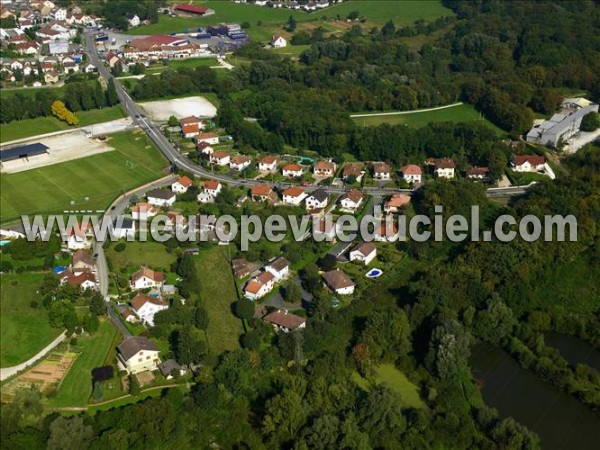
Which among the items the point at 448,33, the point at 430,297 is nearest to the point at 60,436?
the point at 430,297

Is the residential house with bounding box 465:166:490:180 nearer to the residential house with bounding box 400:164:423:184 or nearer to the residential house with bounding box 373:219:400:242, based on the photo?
the residential house with bounding box 400:164:423:184

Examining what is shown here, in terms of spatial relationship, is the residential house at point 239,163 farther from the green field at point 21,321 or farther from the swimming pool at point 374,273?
the green field at point 21,321

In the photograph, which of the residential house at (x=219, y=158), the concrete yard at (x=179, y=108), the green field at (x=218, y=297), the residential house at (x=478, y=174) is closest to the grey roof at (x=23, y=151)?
the concrete yard at (x=179, y=108)

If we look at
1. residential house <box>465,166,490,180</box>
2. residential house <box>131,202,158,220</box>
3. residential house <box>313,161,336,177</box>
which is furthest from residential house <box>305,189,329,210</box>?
residential house <box>465,166,490,180</box>

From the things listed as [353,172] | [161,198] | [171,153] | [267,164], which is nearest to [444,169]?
[353,172]

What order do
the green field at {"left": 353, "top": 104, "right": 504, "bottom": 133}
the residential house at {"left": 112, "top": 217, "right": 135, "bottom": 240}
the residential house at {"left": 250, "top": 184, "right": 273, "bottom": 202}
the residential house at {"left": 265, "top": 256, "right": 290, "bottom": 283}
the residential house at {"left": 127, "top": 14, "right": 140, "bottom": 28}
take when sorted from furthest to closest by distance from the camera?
the residential house at {"left": 127, "top": 14, "right": 140, "bottom": 28} → the green field at {"left": 353, "top": 104, "right": 504, "bottom": 133} → the residential house at {"left": 250, "top": 184, "right": 273, "bottom": 202} → the residential house at {"left": 112, "top": 217, "right": 135, "bottom": 240} → the residential house at {"left": 265, "top": 256, "right": 290, "bottom": 283}

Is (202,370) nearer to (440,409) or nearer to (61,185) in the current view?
(440,409)

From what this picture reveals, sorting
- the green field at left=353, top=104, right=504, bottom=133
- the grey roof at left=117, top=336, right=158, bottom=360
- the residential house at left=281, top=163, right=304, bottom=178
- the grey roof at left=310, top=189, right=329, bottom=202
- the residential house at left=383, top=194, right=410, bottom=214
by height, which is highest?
the grey roof at left=117, top=336, right=158, bottom=360
